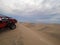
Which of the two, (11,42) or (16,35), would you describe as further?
(16,35)

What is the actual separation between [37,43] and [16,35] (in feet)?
6.59

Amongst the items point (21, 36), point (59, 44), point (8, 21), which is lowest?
point (59, 44)

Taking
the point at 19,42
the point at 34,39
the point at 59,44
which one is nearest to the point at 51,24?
the point at 59,44

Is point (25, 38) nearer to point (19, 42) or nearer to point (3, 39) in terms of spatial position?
point (19, 42)

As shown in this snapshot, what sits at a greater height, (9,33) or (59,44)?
(9,33)

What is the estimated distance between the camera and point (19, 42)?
38.2 feet

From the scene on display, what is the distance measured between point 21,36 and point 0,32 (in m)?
1.83

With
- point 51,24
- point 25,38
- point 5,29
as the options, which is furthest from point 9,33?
point 51,24

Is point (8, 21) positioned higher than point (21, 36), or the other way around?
point (8, 21)

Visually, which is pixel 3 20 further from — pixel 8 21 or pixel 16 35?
pixel 16 35

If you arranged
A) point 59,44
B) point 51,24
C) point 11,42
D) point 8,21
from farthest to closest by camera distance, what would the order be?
point 51,24 → point 59,44 → point 8,21 → point 11,42

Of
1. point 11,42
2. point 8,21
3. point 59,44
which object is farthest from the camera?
point 59,44

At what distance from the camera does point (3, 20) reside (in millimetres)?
11844

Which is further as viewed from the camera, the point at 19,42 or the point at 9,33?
the point at 9,33
